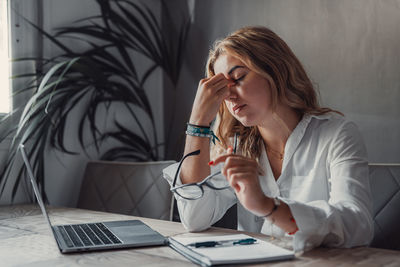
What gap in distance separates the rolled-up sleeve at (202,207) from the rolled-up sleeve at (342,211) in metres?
0.40

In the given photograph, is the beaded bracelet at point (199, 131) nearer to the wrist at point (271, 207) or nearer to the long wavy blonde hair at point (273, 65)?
the long wavy blonde hair at point (273, 65)

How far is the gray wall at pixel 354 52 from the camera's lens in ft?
6.47

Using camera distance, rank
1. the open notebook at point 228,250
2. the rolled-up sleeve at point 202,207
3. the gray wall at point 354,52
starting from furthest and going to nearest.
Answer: the gray wall at point 354,52
the rolled-up sleeve at point 202,207
the open notebook at point 228,250

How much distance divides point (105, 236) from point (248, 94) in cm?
69

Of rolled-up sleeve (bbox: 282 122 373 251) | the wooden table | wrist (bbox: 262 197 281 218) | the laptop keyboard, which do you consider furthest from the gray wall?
the laptop keyboard

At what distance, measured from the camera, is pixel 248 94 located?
1.56m

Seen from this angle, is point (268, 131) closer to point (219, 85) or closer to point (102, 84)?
point (219, 85)

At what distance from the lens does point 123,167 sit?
2.35 m

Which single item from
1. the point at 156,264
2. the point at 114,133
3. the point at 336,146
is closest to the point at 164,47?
the point at 114,133

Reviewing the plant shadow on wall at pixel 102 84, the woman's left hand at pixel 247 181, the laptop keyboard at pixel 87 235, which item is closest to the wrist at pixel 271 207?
the woman's left hand at pixel 247 181

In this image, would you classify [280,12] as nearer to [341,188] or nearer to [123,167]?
[123,167]

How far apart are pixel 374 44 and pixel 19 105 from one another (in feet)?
5.91

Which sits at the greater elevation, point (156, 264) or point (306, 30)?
point (306, 30)

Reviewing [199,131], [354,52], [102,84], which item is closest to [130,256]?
[199,131]
